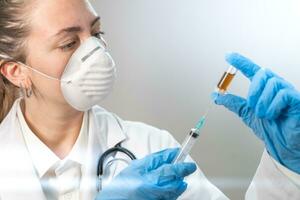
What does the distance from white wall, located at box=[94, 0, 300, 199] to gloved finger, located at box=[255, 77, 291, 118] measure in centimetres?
46

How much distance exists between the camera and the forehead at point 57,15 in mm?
1075

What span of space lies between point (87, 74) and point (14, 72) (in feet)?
0.72

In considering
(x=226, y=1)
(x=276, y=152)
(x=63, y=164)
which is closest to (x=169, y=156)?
(x=276, y=152)

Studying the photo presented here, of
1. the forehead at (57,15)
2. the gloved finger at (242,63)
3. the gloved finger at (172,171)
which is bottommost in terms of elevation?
the gloved finger at (172,171)

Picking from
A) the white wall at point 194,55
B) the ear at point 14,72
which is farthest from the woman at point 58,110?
the white wall at point 194,55

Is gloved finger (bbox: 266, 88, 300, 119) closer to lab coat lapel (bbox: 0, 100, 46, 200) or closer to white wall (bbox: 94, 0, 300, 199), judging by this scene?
white wall (bbox: 94, 0, 300, 199)

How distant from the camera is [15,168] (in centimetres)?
115

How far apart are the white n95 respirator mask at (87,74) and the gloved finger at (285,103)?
0.43m

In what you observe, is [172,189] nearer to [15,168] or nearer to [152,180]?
[152,180]

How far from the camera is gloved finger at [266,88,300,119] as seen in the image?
87cm

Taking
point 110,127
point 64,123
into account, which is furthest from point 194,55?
point 64,123

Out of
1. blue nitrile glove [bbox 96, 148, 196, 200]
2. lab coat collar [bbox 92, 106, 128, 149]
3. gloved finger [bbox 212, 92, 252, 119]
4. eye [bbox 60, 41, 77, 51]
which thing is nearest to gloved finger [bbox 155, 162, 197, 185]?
blue nitrile glove [bbox 96, 148, 196, 200]

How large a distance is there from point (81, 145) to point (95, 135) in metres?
0.05

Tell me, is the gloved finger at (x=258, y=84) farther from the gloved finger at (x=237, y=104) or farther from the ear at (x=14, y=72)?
the ear at (x=14, y=72)
